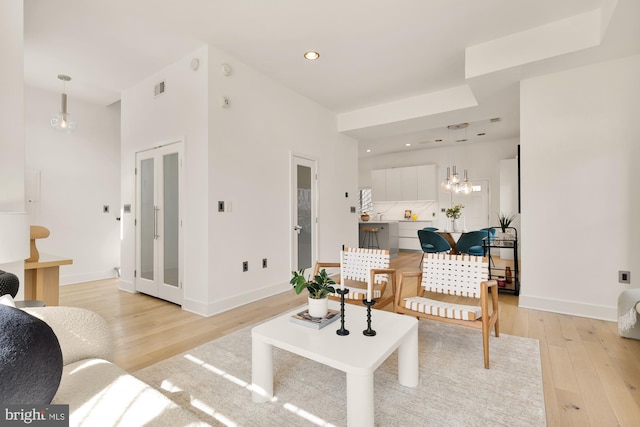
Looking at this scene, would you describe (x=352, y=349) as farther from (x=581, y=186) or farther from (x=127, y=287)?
(x=127, y=287)

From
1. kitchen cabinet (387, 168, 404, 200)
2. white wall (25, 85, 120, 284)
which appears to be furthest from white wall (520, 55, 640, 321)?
white wall (25, 85, 120, 284)

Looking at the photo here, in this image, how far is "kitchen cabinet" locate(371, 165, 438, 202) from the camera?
26.2ft

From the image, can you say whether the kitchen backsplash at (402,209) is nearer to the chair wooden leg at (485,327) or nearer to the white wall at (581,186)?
the white wall at (581,186)

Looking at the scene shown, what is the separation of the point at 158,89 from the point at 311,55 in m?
1.91

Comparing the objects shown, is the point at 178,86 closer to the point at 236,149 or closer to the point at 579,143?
the point at 236,149

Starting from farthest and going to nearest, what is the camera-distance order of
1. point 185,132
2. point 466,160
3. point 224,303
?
point 466,160
point 185,132
point 224,303

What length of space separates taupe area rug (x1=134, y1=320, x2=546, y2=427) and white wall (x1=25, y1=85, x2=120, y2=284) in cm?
358

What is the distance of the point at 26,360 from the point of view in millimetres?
812

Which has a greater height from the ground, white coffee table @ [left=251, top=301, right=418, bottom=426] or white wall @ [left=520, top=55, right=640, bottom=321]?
white wall @ [left=520, top=55, right=640, bottom=321]

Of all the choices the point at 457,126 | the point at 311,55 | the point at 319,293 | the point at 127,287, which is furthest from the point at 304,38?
the point at 457,126

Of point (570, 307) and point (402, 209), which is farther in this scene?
point (402, 209)

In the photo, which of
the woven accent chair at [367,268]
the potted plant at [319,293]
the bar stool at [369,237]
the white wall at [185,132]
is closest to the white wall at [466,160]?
the bar stool at [369,237]

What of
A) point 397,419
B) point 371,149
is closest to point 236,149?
point 397,419

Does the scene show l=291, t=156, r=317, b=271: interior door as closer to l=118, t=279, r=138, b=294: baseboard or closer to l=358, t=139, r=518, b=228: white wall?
l=118, t=279, r=138, b=294: baseboard
